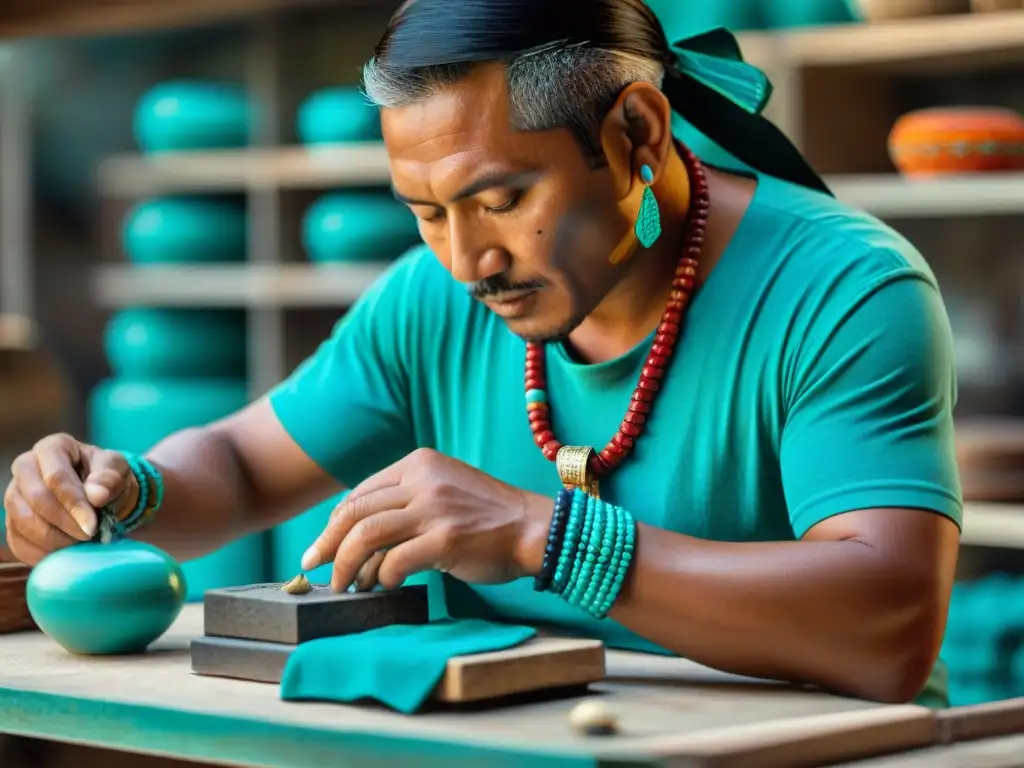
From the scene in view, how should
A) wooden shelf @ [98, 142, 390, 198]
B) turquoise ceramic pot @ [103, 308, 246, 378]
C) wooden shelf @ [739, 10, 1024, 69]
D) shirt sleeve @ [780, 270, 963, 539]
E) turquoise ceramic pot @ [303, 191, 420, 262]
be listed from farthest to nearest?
turquoise ceramic pot @ [103, 308, 246, 378] < wooden shelf @ [98, 142, 390, 198] < turquoise ceramic pot @ [303, 191, 420, 262] < wooden shelf @ [739, 10, 1024, 69] < shirt sleeve @ [780, 270, 963, 539]

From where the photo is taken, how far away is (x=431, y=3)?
166cm

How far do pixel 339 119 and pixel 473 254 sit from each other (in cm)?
305

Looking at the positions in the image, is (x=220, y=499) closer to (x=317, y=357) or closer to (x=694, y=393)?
(x=317, y=357)

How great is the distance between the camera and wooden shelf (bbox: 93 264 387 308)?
4691 mm

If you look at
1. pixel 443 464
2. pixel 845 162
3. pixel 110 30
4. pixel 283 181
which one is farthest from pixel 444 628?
pixel 110 30

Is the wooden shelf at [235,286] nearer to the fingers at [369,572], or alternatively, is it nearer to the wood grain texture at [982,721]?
the fingers at [369,572]

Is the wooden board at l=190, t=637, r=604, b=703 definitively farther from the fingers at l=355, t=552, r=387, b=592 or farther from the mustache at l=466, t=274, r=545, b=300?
the mustache at l=466, t=274, r=545, b=300

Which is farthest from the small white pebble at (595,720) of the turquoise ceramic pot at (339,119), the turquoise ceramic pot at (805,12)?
the turquoise ceramic pot at (339,119)

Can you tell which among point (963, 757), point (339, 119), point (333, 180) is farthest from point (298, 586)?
point (333, 180)

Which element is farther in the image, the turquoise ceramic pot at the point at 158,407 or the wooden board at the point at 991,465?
the turquoise ceramic pot at the point at 158,407

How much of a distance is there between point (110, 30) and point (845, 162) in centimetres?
254

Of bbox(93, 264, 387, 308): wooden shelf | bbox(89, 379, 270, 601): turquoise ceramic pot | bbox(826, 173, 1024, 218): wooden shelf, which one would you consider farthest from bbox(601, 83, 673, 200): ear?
bbox(89, 379, 270, 601): turquoise ceramic pot

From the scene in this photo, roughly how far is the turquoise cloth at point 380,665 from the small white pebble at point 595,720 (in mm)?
128

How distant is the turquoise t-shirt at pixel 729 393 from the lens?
1.55 metres
